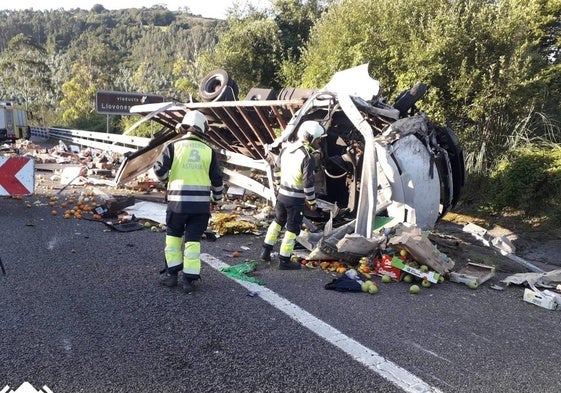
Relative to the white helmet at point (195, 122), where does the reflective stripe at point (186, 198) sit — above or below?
below

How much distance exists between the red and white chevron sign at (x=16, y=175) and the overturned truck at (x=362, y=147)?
2.52 m

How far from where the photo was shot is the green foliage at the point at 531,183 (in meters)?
7.96

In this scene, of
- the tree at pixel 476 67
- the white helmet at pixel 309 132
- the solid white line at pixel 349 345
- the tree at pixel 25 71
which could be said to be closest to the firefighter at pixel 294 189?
the white helmet at pixel 309 132

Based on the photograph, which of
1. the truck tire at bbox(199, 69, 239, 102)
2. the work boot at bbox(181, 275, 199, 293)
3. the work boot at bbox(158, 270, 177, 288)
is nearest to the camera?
the work boot at bbox(181, 275, 199, 293)

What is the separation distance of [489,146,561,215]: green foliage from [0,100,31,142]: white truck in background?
1885 centimetres

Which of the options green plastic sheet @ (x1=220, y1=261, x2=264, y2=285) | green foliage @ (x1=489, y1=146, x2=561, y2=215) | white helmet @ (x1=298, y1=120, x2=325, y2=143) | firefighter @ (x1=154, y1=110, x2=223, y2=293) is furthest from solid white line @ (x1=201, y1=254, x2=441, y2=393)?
green foliage @ (x1=489, y1=146, x2=561, y2=215)

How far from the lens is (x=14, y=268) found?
4.62 meters

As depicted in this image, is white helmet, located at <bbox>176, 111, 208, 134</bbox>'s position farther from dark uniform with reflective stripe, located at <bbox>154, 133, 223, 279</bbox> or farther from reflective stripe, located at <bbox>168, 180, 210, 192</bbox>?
reflective stripe, located at <bbox>168, 180, 210, 192</bbox>

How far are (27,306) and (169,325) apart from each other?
119cm

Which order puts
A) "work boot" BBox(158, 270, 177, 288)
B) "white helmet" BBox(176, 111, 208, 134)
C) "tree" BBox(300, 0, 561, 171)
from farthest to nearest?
"tree" BBox(300, 0, 561, 171) → "white helmet" BBox(176, 111, 208, 134) → "work boot" BBox(158, 270, 177, 288)

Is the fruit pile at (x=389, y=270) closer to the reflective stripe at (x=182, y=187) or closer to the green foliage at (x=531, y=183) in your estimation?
the reflective stripe at (x=182, y=187)

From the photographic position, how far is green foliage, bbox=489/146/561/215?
7.96 m

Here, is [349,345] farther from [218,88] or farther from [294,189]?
[218,88]

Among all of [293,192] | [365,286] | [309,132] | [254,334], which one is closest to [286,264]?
[293,192]
